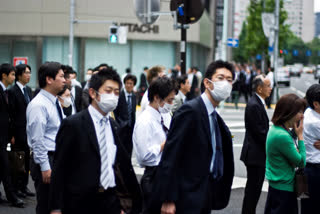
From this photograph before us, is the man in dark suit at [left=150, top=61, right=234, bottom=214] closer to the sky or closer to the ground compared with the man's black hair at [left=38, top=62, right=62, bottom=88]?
closer to the ground

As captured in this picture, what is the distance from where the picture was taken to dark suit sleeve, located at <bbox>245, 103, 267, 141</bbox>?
21.9 feet

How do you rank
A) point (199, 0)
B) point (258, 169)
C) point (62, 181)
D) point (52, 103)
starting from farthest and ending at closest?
point (199, 0), point (258, 169), point (52, 103), point (62, 181)

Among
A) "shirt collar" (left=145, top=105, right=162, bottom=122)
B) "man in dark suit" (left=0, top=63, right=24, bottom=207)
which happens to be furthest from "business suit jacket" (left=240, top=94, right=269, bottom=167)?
"man in dark suit" (left=0, top=63, right=24, bottom=207)

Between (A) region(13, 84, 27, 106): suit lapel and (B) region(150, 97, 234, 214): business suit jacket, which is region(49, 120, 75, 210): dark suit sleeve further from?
(A) region(13, 84, 27, 106): suit lapel

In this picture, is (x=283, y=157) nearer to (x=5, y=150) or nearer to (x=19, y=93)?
(x=5, y=150)

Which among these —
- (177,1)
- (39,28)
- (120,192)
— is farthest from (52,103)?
(39,28)

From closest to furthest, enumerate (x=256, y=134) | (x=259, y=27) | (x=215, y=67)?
1. (x=215, y=67)
2. (x=256, y=134)
3. (x=259, y=27)

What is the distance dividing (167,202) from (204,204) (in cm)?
30

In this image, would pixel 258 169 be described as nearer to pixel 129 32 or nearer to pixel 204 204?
pixel 204 204

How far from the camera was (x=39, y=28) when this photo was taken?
34531 millimetres

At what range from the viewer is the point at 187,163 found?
4.29 meters

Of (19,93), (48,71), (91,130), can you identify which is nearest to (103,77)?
(91,130)

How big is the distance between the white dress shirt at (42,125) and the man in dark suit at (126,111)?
12.0ft

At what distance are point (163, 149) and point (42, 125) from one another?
154 centimetres
